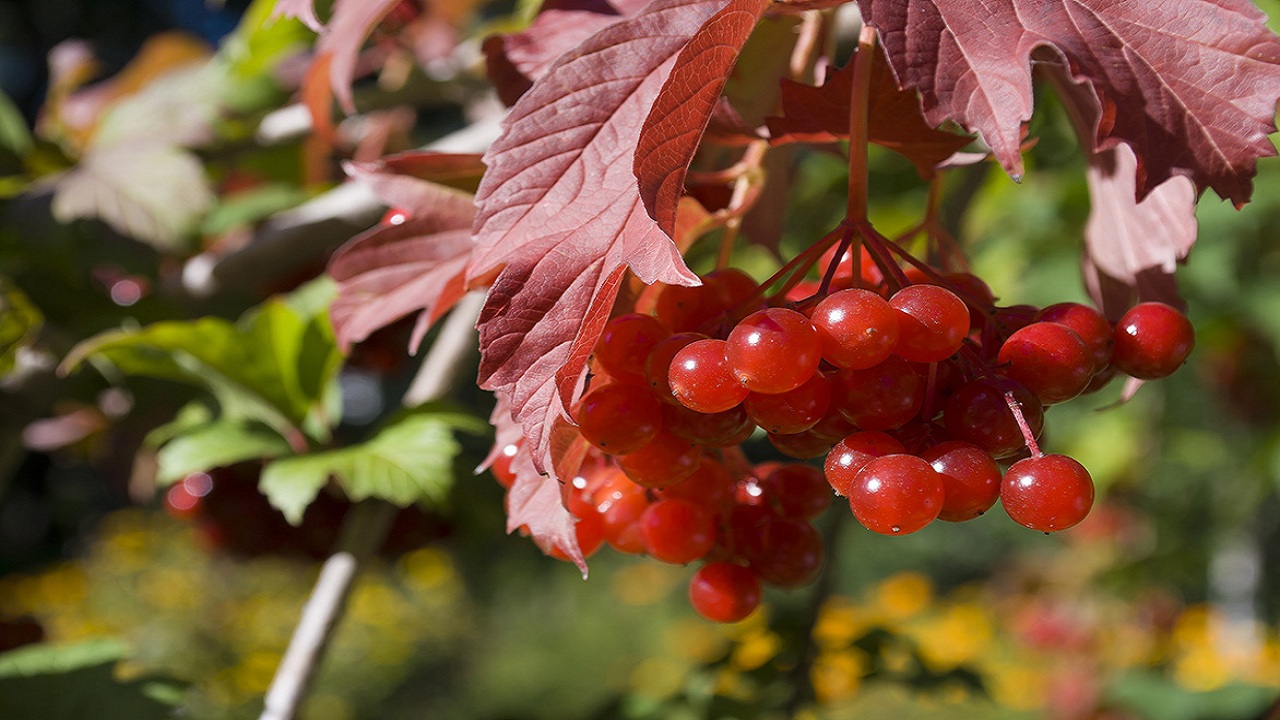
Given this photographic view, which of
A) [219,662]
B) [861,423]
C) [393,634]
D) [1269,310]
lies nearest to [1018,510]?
[861,423]

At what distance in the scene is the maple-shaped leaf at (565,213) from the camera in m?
0.54

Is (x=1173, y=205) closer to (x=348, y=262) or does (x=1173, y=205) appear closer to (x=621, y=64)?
(x=621, y=64)

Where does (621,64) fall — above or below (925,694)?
above

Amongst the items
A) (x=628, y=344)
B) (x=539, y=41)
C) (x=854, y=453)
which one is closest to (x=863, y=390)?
(x=854, y=453)

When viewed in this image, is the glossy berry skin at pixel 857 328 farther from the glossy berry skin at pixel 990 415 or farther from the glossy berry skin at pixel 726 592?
the glossy berry skin at pixel 726 592

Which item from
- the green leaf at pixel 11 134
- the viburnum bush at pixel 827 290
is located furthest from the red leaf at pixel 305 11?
the green leaf at pixel 11 134

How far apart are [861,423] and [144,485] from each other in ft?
4.51

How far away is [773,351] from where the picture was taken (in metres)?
0.50

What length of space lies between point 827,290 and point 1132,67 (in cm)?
20

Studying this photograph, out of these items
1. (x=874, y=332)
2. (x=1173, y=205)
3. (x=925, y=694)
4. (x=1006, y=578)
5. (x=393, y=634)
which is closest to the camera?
(x=874, y=332)

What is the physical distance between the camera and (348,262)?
2.61 feet

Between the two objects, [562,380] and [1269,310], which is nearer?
[562,380]

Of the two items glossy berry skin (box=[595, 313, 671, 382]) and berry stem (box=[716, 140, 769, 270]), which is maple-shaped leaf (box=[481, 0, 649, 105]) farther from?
glossy berry skin (box=[595, 313, 671, 382])

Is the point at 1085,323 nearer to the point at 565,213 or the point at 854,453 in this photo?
the point at 854,453
